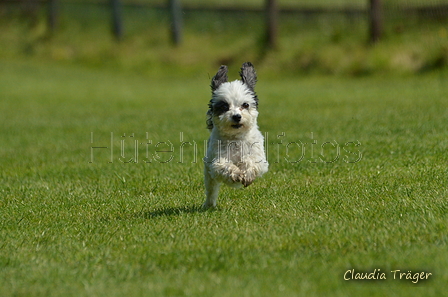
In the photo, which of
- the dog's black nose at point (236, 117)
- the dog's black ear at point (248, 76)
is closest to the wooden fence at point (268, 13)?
the dog's black ear at point (248, 76)

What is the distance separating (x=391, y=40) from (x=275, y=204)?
66.9ft

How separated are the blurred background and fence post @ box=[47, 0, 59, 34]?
6 cm

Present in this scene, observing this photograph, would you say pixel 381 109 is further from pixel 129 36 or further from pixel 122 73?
pixel 129 36

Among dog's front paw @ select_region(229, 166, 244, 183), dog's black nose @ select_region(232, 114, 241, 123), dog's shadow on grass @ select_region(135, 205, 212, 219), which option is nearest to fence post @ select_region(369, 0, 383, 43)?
dog's shadow on grass @ select_region(135, 205, 212, 219)

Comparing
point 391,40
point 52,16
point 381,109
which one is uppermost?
point 52,16

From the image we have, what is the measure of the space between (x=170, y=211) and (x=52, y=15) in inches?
1446

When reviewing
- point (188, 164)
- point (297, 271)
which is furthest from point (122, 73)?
point (297, 271)

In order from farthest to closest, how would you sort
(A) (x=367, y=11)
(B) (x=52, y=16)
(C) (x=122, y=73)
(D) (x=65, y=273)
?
(B) (x=52, y=16) < (C) (x=122, y=73) < (A) (x=367, y=11) < (D) (x=65, y=273)

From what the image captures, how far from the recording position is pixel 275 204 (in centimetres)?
779

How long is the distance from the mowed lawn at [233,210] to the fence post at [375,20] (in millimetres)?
9678

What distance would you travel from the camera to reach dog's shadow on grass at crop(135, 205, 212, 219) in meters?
7.68

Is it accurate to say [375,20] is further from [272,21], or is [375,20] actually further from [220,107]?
[220,107]

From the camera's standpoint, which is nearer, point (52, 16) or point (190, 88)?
point (190, 88)

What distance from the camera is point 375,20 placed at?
1065 inches
